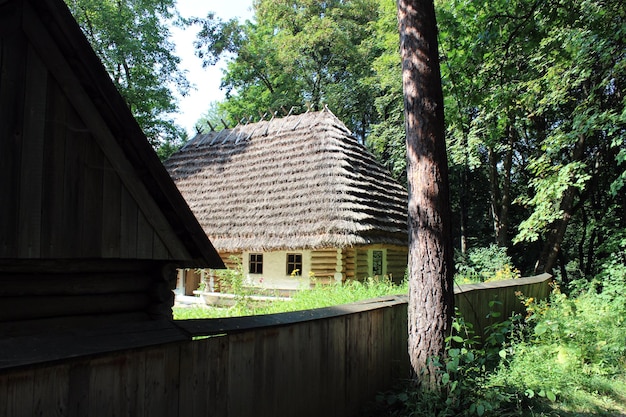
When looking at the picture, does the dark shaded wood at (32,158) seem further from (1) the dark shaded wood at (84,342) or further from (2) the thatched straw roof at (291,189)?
(2) the thatched straw roof at (291,189)

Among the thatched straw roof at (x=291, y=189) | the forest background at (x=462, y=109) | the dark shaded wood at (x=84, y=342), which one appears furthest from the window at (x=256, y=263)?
the dark shaded wood at (x=84, y=342)

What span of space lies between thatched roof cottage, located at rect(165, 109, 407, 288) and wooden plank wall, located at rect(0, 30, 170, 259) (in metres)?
10.2

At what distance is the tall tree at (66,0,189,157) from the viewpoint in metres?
22.6

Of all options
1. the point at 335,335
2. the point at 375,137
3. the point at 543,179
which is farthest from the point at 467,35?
the point at 375,137

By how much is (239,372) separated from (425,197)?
2725mm

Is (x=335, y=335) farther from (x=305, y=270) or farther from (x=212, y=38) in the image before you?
(x=212, y=38)

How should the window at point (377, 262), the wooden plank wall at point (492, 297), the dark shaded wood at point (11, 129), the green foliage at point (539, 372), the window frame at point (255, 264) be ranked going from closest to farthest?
the dark shaded wood at point (11, 129)
the green foliage at point (539, 372)
the wooden plank wall at point (492, 297)
the window at point (377, 262)
the window frame at point (255, 264)

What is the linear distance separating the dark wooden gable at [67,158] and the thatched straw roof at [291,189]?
10042 mm

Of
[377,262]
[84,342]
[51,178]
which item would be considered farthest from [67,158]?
[377,262]

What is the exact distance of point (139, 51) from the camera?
23375 mm

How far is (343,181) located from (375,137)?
29.1 feet

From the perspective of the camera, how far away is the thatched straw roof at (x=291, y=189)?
14.2 metres

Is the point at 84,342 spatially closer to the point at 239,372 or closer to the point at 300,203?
the point at 239,372

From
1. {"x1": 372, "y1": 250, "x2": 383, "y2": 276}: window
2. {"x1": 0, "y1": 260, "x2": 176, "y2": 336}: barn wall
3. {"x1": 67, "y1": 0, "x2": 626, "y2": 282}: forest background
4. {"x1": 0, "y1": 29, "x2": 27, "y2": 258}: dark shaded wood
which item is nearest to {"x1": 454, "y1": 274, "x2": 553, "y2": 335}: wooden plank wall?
{"x1": 67, "y1": 0, "x2": 626, "y2": 282}: forest background
